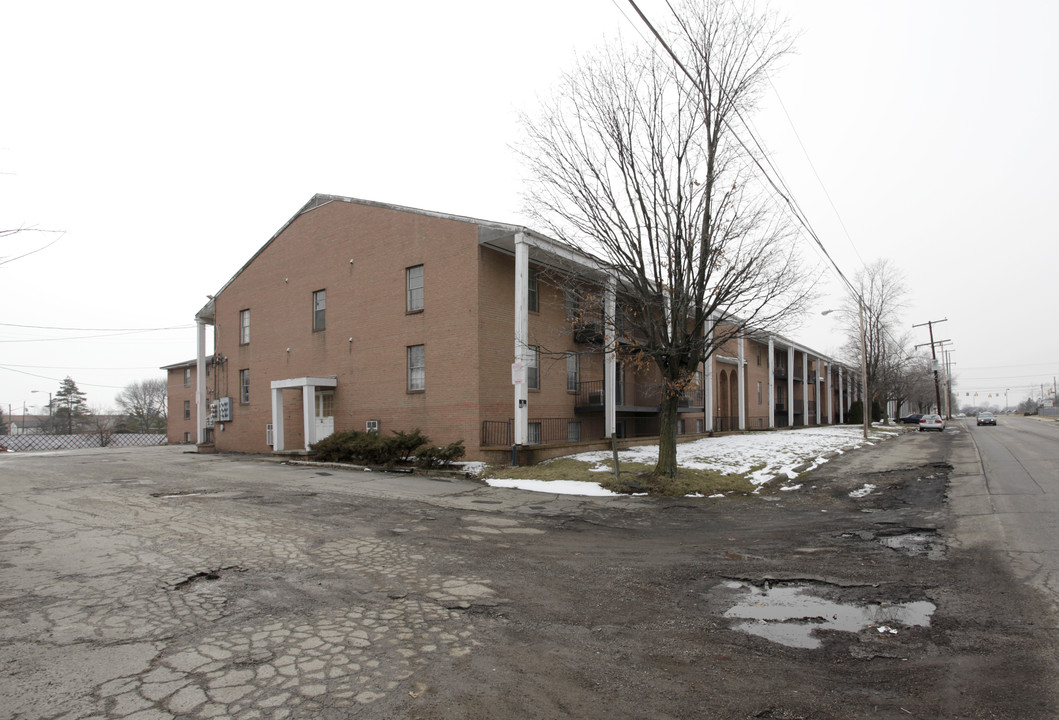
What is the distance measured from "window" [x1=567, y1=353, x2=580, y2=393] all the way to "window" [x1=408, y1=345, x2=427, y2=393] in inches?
212

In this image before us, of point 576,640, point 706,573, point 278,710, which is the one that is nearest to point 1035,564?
point 706,573

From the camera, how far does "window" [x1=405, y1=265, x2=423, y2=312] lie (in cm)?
2025

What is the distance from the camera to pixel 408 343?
2022 cm

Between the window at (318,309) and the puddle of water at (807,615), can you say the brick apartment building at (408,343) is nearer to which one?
the window at (318,309)

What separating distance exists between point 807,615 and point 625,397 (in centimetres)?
1953

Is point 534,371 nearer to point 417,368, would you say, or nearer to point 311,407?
point 417,368

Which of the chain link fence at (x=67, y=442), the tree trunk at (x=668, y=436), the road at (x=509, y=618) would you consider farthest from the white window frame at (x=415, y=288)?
the chain link fence at (x=67, y=442)

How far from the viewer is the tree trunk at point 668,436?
14.0 metres

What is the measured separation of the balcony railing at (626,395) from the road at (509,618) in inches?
486

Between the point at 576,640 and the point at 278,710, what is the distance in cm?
213

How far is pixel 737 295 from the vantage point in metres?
14.1

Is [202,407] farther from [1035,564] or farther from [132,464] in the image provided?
[1035,564]

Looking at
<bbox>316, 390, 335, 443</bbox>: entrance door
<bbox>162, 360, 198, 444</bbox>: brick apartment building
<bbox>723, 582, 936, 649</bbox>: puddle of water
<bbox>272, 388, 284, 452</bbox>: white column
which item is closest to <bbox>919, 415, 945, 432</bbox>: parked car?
<bbox>316, 390, 335, 443</bbox>: entrance door

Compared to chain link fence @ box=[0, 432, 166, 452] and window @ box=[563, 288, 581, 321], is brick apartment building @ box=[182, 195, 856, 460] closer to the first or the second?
window @ box=[563, 288, 581, 321]
